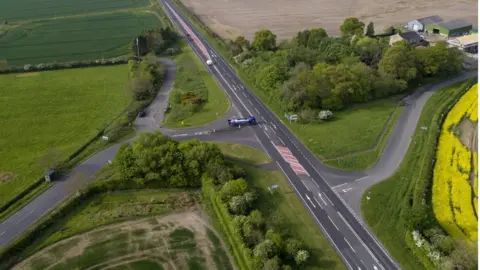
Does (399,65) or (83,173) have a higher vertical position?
(399,65)

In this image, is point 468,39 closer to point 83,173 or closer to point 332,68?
point 332,68

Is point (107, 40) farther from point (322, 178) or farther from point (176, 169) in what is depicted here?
point (322, 178)

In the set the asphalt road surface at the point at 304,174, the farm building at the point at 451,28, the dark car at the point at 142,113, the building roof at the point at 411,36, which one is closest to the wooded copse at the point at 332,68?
the asphalt road surface at the point at 304,174

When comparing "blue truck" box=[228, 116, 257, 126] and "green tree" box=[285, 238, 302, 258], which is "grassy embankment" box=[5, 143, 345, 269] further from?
"blue truck" box=[228, 116, 257, 126]

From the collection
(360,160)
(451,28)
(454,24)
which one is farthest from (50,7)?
Result: (454,24)

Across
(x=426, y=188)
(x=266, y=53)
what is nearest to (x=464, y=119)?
(x=426, y=188)

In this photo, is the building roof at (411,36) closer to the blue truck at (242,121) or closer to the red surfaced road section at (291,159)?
the blue truck at (242,121)
